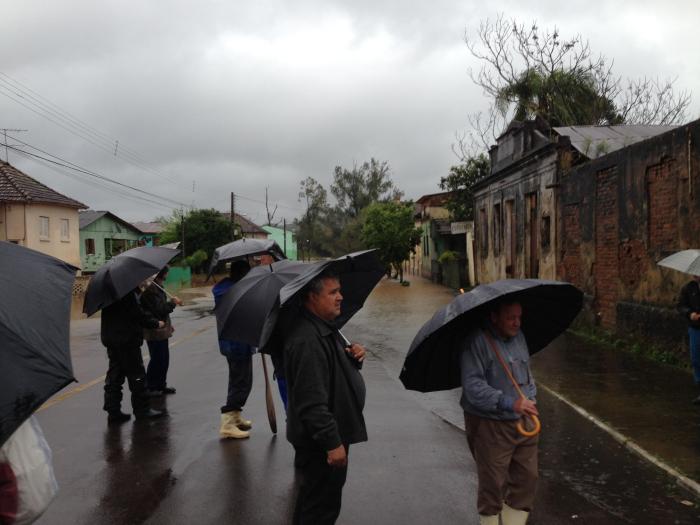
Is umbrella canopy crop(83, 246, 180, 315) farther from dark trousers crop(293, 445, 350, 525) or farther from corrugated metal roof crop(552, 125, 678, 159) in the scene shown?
corrugated metal roof crop(552, 125, 678, 159)

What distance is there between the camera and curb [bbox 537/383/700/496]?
4738 millimetres

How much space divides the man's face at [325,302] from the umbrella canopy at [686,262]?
4597 mm

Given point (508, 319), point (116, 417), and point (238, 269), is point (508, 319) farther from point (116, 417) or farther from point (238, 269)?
point (116, 417)

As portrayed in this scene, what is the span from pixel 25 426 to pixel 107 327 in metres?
4.28

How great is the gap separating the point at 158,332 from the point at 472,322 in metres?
4.66

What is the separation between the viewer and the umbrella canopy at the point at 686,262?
6.32 metres

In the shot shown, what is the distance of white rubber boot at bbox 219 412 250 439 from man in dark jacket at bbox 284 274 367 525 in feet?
9.17

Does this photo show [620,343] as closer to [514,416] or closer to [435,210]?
[514,416]

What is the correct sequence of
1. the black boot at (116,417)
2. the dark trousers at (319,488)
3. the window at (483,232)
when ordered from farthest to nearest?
the window at (483,232) < the black boot at (116,417) < the dark trousers at (319,488)

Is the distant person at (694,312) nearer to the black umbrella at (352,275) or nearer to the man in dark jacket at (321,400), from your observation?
the black umbrella at (352,275)

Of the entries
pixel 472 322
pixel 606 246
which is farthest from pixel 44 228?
pixel 472 322

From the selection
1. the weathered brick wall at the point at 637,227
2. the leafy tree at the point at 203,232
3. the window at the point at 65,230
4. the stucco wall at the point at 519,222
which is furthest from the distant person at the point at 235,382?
the leafy tree at the point at 203,232

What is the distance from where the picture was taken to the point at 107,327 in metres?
6.50

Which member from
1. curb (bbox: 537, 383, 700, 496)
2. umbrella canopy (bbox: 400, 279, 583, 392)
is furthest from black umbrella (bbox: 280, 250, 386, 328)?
curb (bbox: 537, 383, 700, 496)
